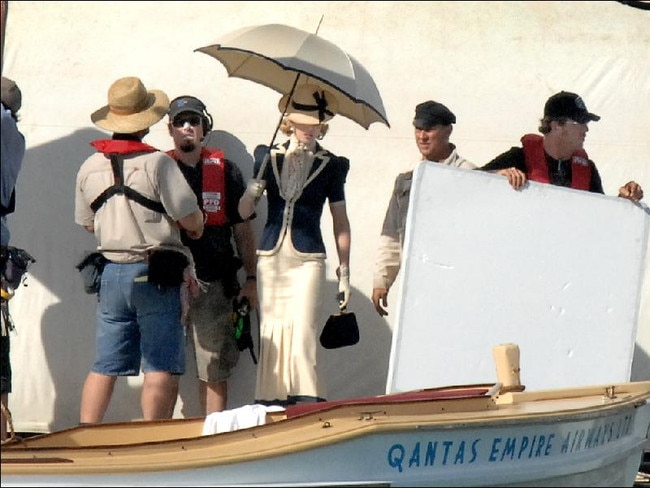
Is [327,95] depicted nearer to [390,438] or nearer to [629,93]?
[629,93]

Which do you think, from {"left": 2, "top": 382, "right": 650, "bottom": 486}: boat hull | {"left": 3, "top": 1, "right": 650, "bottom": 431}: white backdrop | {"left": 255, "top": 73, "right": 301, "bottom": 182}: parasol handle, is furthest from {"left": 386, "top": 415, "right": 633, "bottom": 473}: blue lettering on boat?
{"left": 3, "top": 1, "right": 650, "bottom": 431}: white backdrop

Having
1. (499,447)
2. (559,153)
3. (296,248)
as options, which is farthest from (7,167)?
(559,153)

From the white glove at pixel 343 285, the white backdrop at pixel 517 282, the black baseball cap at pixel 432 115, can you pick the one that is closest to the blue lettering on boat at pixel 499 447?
the white backdrop at pixel 517 282

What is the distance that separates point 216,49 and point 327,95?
2.14 feet

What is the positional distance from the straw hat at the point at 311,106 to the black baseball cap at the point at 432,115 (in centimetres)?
46

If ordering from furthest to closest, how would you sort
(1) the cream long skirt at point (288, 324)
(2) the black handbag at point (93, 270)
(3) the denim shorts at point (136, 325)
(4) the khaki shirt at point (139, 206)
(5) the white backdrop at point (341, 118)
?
(5) the white backdrop at point (341, 118)
(1) the cream long skirt at point (288, 324)
(2) the black handbag at point (93, 270)
(3) the denim shorts at point (136, 325)
(4) the khaki shirt at point (139, 206)

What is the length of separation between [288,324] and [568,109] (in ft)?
6.26

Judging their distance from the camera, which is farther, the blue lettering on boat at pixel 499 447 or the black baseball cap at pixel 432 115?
the black baseball cap at pixel 432 115

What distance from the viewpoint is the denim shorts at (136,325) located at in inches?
378

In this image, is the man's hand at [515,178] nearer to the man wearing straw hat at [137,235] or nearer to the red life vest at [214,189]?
the red life vest at [214,189]

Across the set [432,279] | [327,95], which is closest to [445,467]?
[432,279]

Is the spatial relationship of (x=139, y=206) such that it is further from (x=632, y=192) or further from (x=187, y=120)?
(x=632, y=192)

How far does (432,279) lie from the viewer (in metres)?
9.84

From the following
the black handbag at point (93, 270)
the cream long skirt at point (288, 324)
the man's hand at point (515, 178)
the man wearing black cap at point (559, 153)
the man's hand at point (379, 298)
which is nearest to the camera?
the black handbag at point (93, 270)
